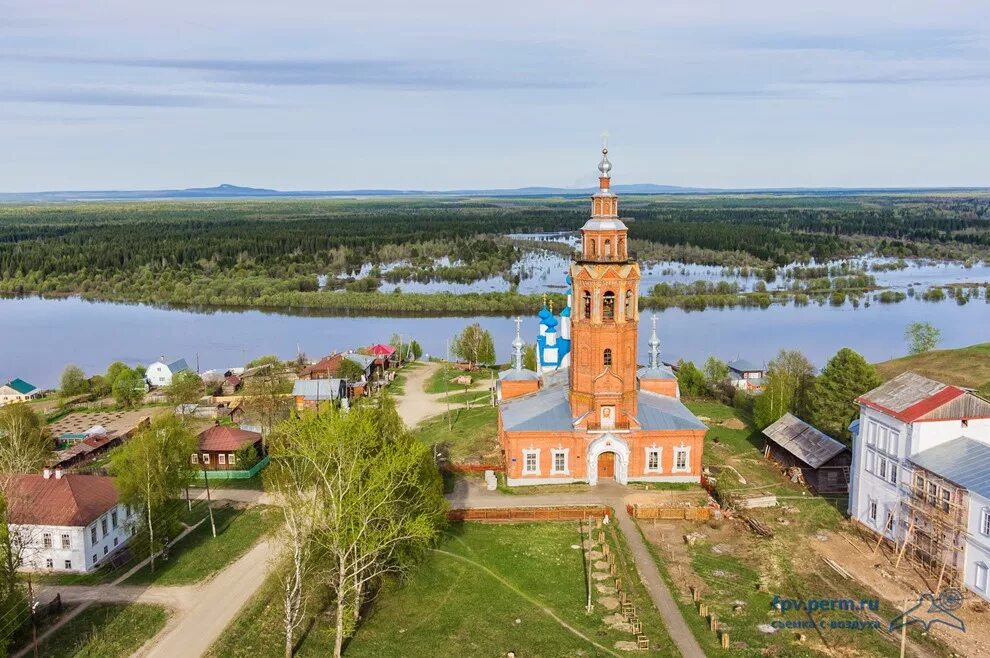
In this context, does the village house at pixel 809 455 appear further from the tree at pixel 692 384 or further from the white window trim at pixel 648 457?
the tree at pixel 692 384

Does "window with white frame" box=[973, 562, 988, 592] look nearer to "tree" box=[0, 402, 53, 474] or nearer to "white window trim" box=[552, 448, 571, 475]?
"white window trim" box=[552, 448, 571, 475]

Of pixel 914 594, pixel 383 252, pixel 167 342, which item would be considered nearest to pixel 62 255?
pixel 383 252

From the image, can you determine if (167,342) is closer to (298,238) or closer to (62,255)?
(62,255)

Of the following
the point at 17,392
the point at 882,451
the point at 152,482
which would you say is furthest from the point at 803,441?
the point at 17,392

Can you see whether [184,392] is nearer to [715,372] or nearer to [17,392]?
[17,392]

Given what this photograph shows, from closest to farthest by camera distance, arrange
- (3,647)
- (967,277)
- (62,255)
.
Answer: (3,647) < (967,277) < (62,255)

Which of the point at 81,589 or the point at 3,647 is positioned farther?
the point at 81,589

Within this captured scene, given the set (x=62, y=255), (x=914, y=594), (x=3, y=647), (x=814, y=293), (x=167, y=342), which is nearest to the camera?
→ (x=3, y=647)

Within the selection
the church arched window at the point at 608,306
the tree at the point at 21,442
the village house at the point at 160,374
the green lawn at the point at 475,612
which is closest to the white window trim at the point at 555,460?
the green lawn at the point at 475,612
